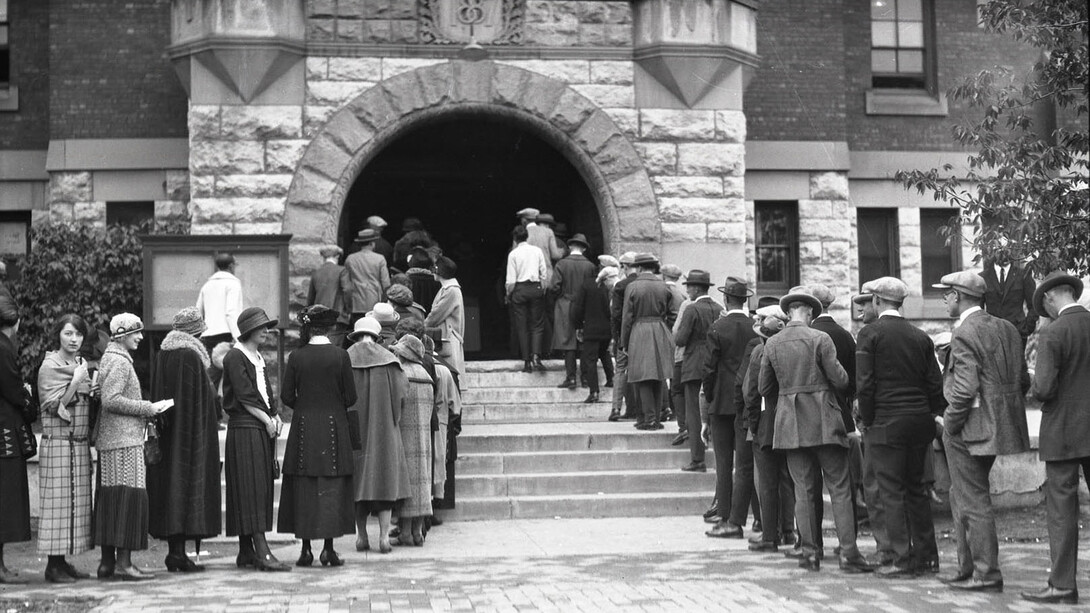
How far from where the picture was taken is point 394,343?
11883 millimetres

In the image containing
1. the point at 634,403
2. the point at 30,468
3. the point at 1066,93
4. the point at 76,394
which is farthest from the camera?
the point at 634,403

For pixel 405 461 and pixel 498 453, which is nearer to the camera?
pixel 405 461

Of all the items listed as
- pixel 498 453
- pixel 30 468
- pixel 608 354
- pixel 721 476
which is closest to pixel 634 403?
pixel 608 354

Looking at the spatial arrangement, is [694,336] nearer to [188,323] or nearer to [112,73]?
[188,323]

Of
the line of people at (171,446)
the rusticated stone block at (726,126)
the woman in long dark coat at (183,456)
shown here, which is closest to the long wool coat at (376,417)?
the line of people at (171,446)

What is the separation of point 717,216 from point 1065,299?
8698mm

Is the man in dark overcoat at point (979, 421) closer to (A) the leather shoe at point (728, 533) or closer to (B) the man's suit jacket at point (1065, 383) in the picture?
(B) the man's suit jacket at point (1065, 383)

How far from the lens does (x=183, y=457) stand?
397 inches

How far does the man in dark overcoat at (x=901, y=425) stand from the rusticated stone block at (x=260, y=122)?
8.93 meters

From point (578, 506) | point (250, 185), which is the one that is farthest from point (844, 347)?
point (250, 185)

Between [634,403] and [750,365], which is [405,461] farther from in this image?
[634,403]

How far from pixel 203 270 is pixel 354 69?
10.2 feet

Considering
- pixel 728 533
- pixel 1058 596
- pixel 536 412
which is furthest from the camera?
pixel 536 412

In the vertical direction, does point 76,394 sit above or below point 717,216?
below
